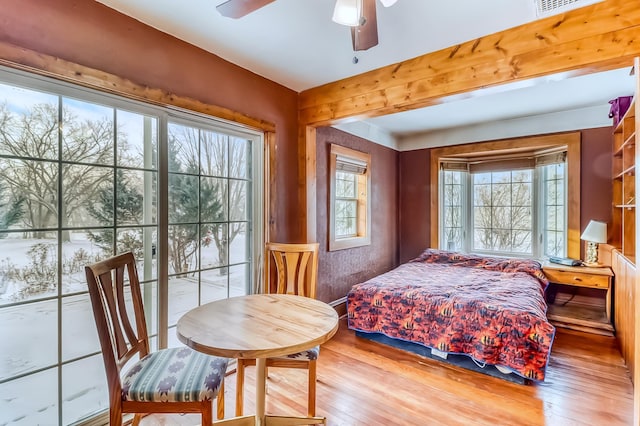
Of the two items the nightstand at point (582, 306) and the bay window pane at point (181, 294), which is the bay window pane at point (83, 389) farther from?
the nightstand at point (582, 306)

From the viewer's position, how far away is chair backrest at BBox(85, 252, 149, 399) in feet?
4.21

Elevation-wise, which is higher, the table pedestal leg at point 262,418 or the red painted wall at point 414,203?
the red painted wall at point 414,203

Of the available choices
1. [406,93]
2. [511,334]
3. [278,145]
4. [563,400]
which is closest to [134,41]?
[278,145]

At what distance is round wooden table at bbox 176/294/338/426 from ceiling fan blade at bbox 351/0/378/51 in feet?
4.48

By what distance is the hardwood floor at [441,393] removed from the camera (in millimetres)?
1909

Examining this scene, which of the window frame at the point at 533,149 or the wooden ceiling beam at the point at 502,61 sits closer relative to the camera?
the wooden ceiling beam at the point at 502,61

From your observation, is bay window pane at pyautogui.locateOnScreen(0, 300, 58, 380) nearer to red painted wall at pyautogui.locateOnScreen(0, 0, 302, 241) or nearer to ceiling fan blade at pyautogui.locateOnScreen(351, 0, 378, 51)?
red painted wall at pyautogui.locateOnScreen(0, 0, 302, 241)

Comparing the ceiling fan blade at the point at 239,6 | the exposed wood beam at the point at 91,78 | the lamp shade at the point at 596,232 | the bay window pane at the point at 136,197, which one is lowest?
the lamp shade at the point at 596,232

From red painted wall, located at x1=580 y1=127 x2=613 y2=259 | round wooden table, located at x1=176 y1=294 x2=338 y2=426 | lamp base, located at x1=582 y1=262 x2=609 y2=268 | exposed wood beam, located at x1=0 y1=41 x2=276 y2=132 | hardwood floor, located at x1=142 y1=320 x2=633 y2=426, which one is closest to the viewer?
round wooden table, located at x1=176 y1=294 x2=338 y2=426

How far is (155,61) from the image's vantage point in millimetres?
2035

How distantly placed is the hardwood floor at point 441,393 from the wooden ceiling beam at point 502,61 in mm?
2128

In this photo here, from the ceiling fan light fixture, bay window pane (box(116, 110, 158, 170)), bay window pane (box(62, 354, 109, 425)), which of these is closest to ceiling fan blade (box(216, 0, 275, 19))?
the ceiling fan light fixture

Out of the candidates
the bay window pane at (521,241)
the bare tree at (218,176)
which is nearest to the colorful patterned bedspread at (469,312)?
the bay window pane at (521,241)

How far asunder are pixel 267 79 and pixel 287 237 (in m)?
1.48
